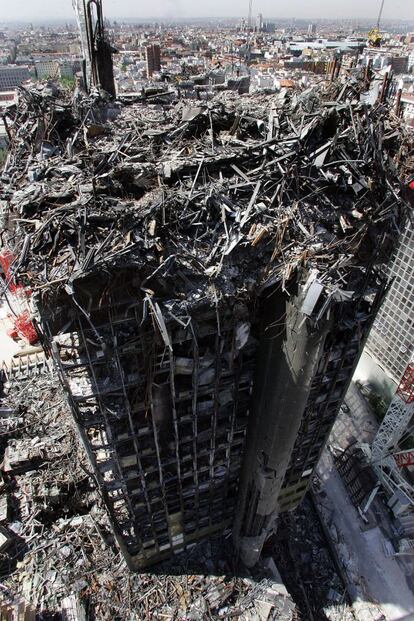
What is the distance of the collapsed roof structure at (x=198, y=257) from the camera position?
956 centimetres

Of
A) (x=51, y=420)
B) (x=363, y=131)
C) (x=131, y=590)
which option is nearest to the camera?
(x=363, y=131)

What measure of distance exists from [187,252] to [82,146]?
20.7 ft

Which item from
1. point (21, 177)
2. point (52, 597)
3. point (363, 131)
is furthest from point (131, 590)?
point (363, 131)

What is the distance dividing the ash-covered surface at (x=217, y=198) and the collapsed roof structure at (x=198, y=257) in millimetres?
44

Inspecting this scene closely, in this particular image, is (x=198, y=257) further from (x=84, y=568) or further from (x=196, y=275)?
(x=84, y=568)

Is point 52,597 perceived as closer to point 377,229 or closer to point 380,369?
point 377,229

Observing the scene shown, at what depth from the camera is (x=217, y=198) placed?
1041 cm

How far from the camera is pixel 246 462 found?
54.9ft

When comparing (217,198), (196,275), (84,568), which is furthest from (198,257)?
(84,568)

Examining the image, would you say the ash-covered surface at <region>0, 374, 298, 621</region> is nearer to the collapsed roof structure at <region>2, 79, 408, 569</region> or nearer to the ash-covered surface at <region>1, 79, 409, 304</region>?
the collapsed roof structure at <region>2, 79, 408, 569</region>

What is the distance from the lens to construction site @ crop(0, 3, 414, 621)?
9.66m

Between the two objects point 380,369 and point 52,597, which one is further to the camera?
point 380,369

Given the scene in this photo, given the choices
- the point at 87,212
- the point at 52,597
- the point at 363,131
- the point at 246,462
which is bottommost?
the point at 52,597

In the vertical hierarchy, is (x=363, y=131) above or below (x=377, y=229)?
above
